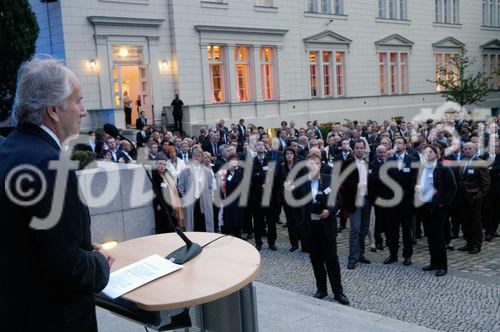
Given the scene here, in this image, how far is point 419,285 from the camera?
7602mm

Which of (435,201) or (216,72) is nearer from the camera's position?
(435,201)

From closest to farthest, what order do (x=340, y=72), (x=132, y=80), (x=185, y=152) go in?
(x=185, y=152)
(x=132, y=80)
(x=340, y=72)

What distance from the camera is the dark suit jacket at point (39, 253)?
2.02 metres

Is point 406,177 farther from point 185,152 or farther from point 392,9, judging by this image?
point 392,9

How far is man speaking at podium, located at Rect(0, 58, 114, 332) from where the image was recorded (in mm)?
2021

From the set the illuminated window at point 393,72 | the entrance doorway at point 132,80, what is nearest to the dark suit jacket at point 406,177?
the entrance doorway at point 132,80

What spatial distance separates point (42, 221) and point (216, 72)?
2429cm

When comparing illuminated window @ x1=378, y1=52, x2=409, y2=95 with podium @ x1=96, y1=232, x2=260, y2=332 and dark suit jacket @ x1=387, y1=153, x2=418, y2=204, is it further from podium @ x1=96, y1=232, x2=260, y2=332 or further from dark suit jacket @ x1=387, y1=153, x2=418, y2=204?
podium @ x1=96, y1=232, x2=260, y2=332

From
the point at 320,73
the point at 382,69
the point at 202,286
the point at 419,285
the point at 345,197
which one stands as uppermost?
the point at 382,69

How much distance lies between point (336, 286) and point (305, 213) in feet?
3.71

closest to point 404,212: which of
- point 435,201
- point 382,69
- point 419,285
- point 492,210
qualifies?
point 435,201

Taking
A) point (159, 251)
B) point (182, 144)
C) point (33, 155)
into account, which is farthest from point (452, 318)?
point (182, 144)

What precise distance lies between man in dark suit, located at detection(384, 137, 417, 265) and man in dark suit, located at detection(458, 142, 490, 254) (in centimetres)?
147

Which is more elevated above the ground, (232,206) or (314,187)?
(314,187)
